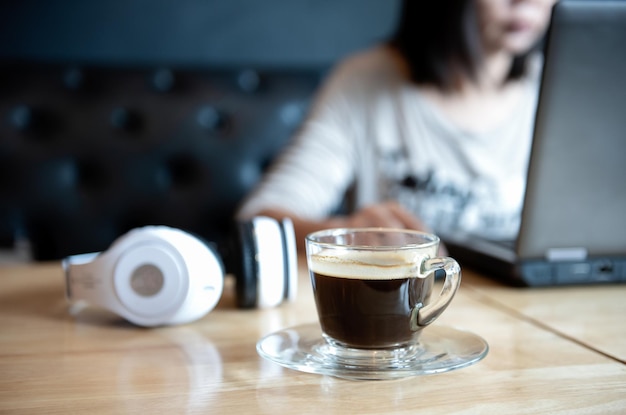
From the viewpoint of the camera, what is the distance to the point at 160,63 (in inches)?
67.1

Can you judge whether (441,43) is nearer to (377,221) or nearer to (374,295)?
(377,221)

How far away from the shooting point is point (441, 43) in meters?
1.44

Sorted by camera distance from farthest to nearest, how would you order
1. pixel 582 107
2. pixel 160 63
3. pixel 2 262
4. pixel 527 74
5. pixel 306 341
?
pixel 160 63 → pixel 527 74 → pixel 2 262 → pixel 582 107 → pixel 306 341

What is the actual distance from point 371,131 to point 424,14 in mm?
268

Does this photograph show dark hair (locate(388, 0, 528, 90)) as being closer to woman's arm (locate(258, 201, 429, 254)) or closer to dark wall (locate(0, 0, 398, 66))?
dark wall (locate(0, 0, 398, 66))

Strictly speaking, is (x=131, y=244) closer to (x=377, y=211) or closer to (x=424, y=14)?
(x=377, y=211)

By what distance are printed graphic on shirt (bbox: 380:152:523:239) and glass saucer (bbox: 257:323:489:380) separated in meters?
0.82

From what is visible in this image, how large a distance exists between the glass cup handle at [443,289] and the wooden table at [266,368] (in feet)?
0.14

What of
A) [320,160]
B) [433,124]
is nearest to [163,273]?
[320,160]

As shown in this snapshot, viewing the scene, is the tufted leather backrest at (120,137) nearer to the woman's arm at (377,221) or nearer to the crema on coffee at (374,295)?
the woman's arm at (377,221)

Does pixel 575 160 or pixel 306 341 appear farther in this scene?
pixel 575 160

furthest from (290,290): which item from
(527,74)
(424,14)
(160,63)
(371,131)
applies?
(160,63)

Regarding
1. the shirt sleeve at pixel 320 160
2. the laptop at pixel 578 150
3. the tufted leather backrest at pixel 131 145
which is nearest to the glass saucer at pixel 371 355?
the laptop at pixel 578 150

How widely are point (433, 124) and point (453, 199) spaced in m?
0.16
